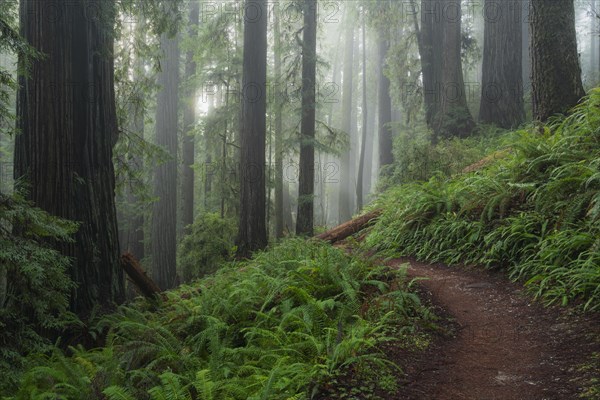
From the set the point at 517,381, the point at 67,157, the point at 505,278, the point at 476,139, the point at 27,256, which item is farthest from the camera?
the point at 476,139

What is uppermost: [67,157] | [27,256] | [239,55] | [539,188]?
[239,55]

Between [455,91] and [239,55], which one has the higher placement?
[239,55]

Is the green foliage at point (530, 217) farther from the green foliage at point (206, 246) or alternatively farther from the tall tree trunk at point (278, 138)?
the tall tree trunk at point (278, 138)

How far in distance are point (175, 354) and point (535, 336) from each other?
3.22 m

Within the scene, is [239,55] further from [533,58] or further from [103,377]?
[103,377]

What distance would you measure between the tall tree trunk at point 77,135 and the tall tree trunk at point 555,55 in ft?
22.3

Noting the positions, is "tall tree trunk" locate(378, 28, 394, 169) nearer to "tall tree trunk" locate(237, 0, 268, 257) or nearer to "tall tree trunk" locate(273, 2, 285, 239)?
"tall tree trunk" locate(273, 2, 285, 239)

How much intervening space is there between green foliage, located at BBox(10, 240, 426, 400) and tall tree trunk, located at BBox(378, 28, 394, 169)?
15.0 m

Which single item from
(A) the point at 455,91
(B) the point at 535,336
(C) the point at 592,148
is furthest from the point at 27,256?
(A) the point at 455,91

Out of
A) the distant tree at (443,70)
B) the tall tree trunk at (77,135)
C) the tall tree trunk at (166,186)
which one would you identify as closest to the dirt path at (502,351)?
the tall tree trunk at (77,135)

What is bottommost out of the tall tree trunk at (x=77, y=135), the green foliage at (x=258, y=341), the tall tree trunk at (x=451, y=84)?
the green foliage at (x=258, y=341)

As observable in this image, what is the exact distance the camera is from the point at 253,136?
1129 cm

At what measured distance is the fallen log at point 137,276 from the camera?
7.29 meters

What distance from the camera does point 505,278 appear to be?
18.7 ft
